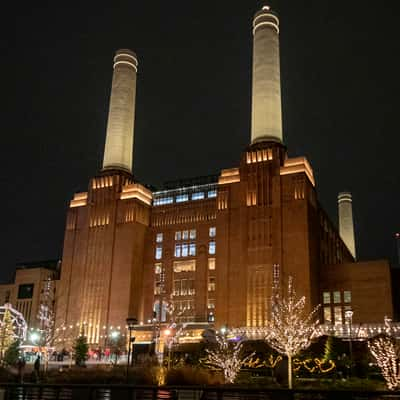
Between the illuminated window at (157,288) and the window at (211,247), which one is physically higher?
the window at (211,247)

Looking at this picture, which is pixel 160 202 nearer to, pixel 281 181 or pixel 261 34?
pixel 281 181

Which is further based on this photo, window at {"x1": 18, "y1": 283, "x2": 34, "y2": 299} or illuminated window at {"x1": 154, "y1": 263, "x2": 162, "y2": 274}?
window at {"x1": 18, "y1": 283, "x2": 34, "y2": 299}

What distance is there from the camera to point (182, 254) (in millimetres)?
90875

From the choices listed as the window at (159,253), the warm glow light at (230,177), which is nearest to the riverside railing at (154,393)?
the warm glow light at (230,177)

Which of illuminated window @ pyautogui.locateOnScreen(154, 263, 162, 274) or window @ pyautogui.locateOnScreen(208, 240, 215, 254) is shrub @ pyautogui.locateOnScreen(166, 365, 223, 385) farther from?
illuminated window @ pyautogui.locateOnScreen(154, 263, 162, 274)

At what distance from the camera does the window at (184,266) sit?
8979cm

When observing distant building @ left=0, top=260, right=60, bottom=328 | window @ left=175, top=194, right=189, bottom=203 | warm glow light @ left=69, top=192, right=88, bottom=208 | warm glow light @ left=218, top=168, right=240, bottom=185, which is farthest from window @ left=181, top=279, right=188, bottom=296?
distant building @ left=0, top=260, right=60, bottom=328

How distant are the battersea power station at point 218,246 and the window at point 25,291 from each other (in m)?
26.5

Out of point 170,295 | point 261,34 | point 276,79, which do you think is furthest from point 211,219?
point 261,34

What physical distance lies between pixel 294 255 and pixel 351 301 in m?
11.3

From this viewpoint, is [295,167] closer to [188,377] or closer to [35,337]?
[35,337]

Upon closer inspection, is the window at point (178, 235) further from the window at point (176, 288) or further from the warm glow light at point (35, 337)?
the warm glow light at point (35, 337)

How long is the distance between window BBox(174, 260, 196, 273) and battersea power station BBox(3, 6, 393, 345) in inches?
6.9

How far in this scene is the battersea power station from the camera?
76438mm
